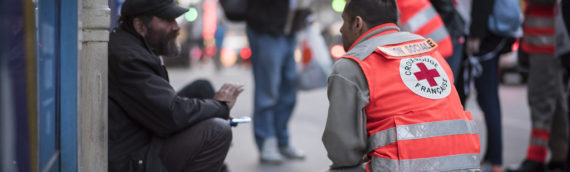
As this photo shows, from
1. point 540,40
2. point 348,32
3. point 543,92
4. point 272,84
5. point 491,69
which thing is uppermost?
point 348,32

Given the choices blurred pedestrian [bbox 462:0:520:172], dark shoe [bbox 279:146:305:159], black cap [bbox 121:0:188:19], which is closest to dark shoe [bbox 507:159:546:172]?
blurred pedestrian [bbox 462:0:520:172]

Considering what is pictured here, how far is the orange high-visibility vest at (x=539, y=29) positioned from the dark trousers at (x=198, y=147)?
2632 millimetres

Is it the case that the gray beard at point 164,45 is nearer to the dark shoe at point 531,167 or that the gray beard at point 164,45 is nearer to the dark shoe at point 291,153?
the dark shoe at point 291,153

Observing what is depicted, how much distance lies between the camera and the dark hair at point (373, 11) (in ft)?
7.72

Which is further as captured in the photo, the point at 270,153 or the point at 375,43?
the point at 270,153

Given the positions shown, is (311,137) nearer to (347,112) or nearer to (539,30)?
(539,30)

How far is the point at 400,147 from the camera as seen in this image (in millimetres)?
2168

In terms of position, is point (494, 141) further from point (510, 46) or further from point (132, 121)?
point (132, 121)

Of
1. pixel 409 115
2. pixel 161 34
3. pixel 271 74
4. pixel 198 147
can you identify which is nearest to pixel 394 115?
pixel 409 115

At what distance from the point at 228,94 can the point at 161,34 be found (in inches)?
15.7

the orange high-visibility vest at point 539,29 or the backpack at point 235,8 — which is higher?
the orange high-visibility vest at point 539,29

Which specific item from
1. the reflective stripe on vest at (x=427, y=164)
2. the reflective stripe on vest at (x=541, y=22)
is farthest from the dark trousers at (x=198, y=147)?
the reflective stripe on vest at (x=541, y=22)

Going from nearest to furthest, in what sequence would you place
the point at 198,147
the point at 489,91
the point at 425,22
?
the point at 198,147 → the point at 425,22 → the point at 489,91

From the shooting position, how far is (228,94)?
114 inches
